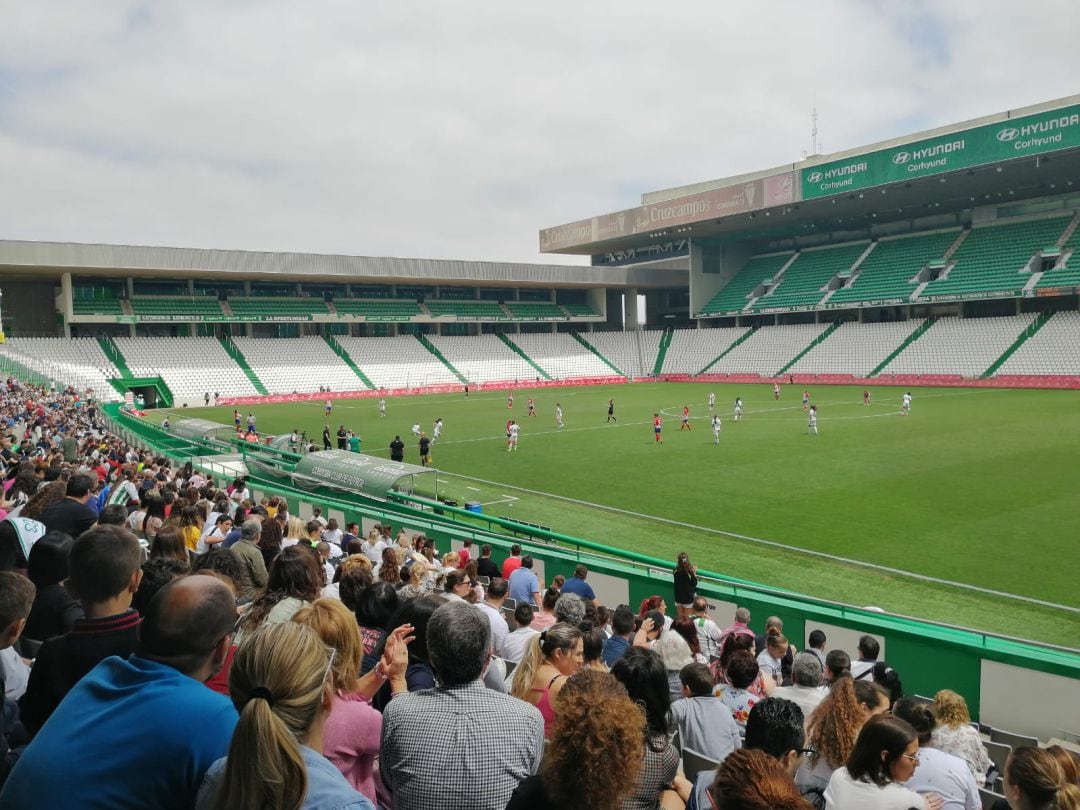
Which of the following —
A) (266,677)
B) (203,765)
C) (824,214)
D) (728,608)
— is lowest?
(728,608)

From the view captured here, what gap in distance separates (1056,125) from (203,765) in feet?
188

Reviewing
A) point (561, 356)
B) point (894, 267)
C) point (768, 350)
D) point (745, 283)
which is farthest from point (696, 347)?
point (894, 267)

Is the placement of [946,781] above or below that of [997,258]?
below

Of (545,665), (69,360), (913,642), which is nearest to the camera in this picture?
(545,665)

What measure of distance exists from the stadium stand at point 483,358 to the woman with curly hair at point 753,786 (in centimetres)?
6979

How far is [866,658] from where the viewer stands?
7730 mm

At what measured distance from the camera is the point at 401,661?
4.03 meters

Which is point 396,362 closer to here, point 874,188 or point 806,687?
point 874,188

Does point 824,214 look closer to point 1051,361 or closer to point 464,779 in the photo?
point 1051,361

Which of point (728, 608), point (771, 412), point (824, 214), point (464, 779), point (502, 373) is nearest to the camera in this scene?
point (464, 779)

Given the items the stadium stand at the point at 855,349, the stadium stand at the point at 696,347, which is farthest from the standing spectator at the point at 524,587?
the stadium stand at the point at 696,347

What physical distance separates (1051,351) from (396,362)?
5114 centimetres

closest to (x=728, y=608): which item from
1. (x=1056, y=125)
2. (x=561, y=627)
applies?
(x=561, y=627)

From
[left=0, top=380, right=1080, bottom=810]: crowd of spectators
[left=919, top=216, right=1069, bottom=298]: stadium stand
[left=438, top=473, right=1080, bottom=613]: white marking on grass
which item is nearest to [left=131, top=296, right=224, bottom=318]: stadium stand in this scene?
→ [left=438, top=473, right=1080, bottom=613]: white marking on grass
